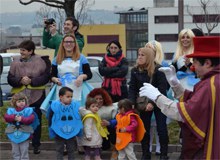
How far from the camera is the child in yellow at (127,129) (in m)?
6.93

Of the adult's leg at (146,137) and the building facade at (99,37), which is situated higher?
the building facade at (99,37)

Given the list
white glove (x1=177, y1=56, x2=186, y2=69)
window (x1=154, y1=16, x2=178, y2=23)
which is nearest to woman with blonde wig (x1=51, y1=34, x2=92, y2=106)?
white glove (x1=177, y1=56, x2=186, y2=69)

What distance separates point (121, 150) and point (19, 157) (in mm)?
1415

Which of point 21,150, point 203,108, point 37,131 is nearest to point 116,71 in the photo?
point 37,131

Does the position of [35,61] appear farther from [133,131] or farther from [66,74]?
[133,131]

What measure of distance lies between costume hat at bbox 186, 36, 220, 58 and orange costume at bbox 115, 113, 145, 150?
305 cm

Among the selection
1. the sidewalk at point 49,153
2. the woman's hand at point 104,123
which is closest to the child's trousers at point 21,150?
the sidewalk at point 49,153

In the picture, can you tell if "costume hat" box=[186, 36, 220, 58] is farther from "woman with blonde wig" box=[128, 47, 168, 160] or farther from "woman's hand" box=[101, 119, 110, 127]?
"woman's hand" box=[101, 119, 110, 127]

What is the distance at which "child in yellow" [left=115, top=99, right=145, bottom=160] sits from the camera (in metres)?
6.93

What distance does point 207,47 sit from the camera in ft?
13.0

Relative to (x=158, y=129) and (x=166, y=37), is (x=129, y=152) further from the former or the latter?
(x=166, y=37)

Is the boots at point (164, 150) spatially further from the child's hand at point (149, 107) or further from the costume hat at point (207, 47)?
the costume hat at point (207, 47)

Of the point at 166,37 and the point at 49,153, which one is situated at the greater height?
the point at 166,37

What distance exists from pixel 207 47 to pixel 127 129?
3.13 meters
